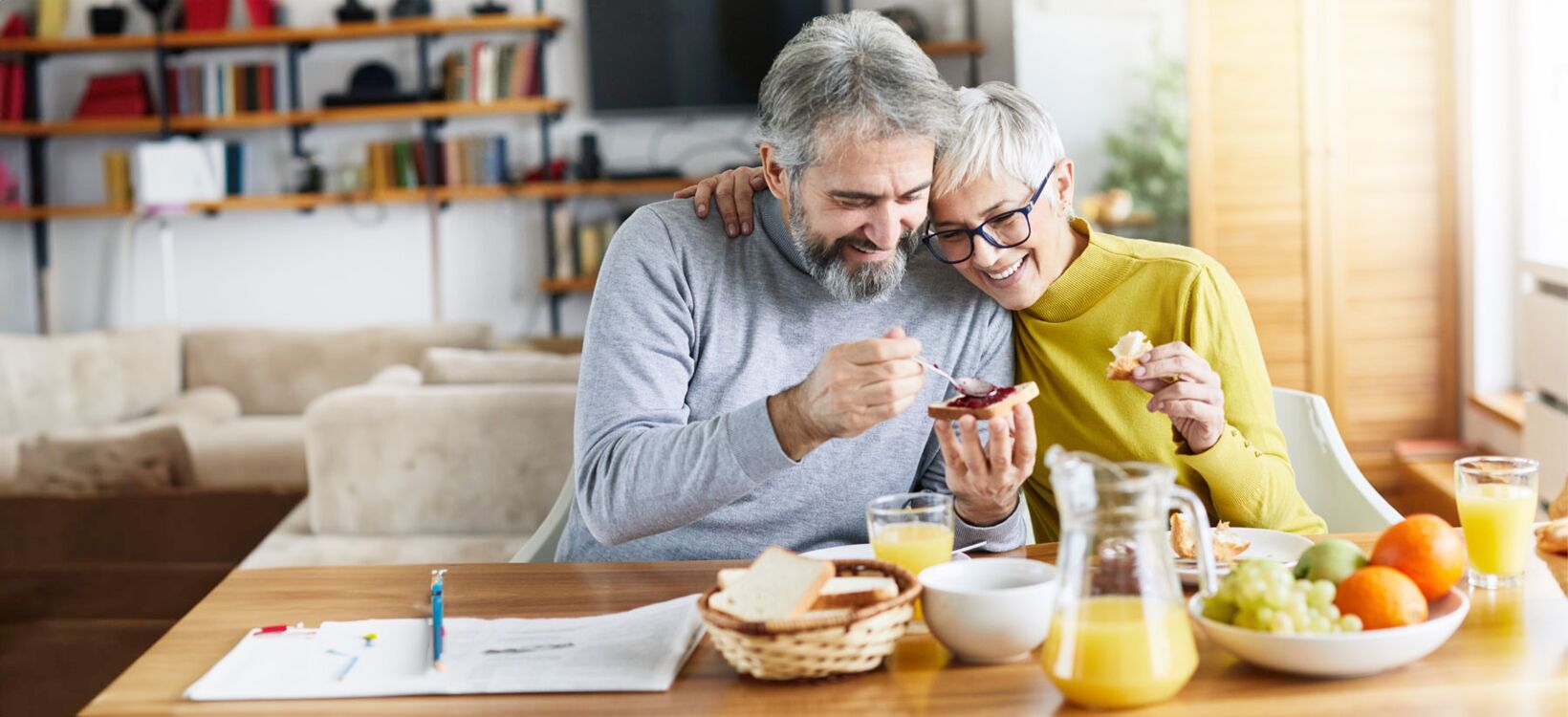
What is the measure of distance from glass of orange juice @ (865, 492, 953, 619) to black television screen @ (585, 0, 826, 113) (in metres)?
4.84

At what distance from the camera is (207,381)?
6023 millimetres

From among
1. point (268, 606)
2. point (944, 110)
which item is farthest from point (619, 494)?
point (944, 110)

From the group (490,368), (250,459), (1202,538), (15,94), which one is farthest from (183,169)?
(1202,538)

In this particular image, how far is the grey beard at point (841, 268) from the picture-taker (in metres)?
1.79

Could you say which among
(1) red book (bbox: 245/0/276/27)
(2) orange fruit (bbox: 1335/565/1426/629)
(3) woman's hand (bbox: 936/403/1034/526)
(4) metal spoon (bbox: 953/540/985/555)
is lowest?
(4) metal spoon (bbox: 953/540/985/555)

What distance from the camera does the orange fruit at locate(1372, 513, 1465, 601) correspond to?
47.8 inches

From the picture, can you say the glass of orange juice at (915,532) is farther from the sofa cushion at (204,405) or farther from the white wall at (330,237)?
the white wall at (330,237)

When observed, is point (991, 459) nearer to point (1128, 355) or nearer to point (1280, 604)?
point (1128, 355)

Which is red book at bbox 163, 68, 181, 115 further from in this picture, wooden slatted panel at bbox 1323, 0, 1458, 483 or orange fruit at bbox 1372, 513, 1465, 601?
orange fruit at bbox 1372, 513, 1465, 601

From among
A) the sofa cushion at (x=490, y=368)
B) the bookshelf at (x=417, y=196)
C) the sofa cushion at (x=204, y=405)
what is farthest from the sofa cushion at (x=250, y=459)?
the bookshelf at (x=417, y=196)

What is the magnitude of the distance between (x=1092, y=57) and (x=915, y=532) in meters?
3.91

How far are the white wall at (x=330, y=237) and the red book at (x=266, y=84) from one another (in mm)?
203

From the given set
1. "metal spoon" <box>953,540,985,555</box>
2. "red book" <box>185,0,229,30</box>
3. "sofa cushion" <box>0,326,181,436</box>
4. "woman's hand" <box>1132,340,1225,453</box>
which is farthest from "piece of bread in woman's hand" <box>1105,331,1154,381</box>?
"red book" <box>185,0,229,30</box>

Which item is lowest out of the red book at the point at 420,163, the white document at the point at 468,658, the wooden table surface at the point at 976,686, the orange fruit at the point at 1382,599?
the wooden table surface at the point at 976,686
